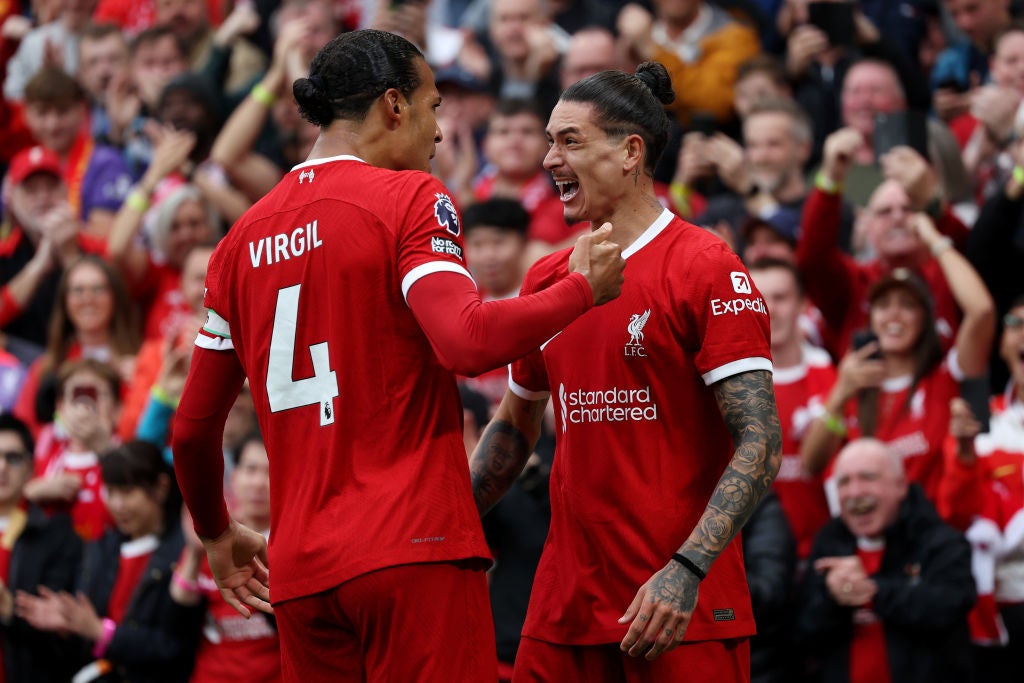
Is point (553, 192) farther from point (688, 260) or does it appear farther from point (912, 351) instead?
point (688, 260)

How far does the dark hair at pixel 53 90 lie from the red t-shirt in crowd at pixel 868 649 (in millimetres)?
7143

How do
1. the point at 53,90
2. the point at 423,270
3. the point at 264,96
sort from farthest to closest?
the point at 53,90, the point at 264,96, the point at 423,270

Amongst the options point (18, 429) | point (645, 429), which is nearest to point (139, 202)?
point (18, 429)

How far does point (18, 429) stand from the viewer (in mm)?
8625

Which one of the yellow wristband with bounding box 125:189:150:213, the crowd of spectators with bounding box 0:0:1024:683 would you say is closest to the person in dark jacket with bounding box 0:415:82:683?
the crowd of spectators with bounding box 0:0:1024:683

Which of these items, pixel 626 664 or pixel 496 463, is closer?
pixel 626 664

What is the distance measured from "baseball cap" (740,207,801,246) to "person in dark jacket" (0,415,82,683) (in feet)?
13.0

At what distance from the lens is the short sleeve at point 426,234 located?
4.04m

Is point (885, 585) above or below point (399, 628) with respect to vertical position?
below

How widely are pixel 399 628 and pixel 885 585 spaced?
330 centimetres

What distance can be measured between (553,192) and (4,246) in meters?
4.30

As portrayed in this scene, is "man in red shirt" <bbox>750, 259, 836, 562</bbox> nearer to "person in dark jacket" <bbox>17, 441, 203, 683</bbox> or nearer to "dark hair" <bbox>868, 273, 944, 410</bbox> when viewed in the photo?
"dark hair" <bbox>868, 273, 944, 410</bbox>

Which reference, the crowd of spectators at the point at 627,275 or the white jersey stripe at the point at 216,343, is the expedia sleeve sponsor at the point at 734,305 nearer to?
the crowd of spectators at the point at 627,275

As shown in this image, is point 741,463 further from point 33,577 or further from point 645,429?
point 33,577
